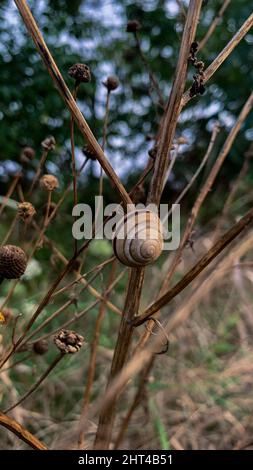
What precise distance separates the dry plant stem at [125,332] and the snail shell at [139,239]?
8 centimetres

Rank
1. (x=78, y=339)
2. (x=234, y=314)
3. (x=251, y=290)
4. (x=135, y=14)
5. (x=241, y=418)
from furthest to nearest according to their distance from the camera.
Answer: (x=135, y=14)
(x=251, y=290)
(x=234, y=314)
(x=241, y=418)
(x=78, y=339)

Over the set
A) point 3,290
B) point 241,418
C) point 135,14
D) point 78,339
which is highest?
point 135,14

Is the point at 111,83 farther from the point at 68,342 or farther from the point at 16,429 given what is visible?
the point at 16,429

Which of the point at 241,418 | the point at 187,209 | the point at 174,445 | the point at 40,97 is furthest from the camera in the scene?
the point at 187,209

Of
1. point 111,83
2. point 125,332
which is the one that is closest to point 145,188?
point 111,83

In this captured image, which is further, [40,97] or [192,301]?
[40,97]

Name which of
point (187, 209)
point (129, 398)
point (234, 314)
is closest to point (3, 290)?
point (129, 398)

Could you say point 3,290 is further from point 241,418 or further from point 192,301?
point 192,301

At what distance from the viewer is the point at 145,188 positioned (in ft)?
7.18

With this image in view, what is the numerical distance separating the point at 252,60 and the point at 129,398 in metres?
1.58

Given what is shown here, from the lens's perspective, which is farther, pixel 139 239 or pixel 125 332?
pixel 125 332

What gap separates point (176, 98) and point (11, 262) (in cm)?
26

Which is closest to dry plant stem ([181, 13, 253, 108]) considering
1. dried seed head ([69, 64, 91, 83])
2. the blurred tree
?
dried seed head ([69, 64, 91, 83])

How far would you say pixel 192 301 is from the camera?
26.7 inches
